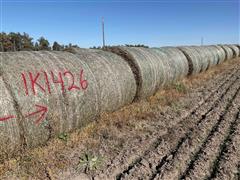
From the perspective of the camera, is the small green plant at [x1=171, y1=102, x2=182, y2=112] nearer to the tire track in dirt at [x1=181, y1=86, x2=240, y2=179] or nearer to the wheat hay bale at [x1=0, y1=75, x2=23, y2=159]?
the tire track in dirt at [x1=181, y1=86, x2=240, y2=179]

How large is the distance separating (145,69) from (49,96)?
13.1ft

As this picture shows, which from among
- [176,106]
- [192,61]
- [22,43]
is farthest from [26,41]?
[176,106]

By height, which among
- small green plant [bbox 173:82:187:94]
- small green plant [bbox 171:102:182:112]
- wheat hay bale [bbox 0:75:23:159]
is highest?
wheat hay bale [bbox 0:75:23:159]

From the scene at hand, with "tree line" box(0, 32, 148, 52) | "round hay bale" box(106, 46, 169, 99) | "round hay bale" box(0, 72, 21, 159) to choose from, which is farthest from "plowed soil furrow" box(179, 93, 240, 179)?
"tree line" box(0, 32, 148, 52)

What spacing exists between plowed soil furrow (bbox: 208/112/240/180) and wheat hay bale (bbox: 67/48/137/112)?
2.80 m

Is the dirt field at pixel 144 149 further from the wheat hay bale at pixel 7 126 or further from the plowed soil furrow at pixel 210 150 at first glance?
the wheat hay bale at pixel 7 126

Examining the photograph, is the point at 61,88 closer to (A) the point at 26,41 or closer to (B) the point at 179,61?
(B) the point at 179,61

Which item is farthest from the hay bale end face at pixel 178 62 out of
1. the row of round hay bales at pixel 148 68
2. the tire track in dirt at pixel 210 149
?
the tire track in dirt at pixel 210 149

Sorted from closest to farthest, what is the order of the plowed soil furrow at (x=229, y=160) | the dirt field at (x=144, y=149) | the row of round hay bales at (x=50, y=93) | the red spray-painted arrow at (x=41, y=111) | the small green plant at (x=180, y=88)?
1. the plowed soil furrow at (x=229, y=160)
2. the dirt field at (x=144, y=149)
3. the row of round hay bales at (x=50, y=93)
4. the red spray-painted arrow at (x=41, y=111)
5. the small green plant at (x=180, y=88)

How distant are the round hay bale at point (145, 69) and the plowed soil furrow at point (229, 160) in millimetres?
3206

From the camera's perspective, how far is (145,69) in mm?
8383

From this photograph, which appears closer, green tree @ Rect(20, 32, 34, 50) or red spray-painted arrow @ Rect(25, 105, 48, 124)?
red spray-painted arrow @ Rect(25, 105, 48, 124)

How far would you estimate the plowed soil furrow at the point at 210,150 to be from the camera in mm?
4243

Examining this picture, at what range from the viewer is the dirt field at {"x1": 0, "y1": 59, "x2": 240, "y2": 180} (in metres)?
4.30
